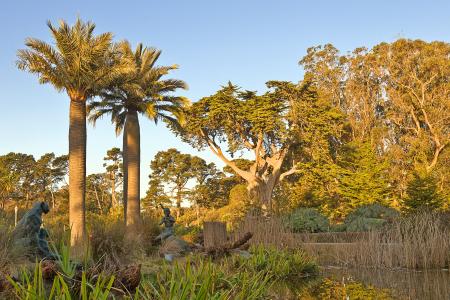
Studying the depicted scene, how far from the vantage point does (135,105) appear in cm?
2475

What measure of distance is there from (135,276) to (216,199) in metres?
42.1

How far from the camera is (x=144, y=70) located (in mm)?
25438

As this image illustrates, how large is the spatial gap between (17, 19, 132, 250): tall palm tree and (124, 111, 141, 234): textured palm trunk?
3966 millimetres

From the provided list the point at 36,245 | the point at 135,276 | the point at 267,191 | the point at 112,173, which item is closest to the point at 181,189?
the point at 112,173

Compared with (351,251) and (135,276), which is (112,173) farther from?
(135,276)

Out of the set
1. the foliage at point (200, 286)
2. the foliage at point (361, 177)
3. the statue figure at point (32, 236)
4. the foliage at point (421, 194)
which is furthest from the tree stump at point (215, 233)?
the foliage at point (361, 177)

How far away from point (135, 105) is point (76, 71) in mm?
5595

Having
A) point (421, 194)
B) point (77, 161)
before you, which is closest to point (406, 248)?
point (77, 161)

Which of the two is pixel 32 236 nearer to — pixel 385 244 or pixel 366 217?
pixel 385 244

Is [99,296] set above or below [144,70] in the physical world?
below

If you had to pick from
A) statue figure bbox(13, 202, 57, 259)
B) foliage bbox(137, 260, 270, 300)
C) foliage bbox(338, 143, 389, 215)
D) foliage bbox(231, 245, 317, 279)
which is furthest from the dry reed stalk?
foliage bbox(338, 143, 389, 215)

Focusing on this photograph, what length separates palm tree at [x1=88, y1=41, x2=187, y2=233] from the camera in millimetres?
23312

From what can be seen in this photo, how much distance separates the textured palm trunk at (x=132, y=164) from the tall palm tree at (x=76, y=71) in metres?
3.97

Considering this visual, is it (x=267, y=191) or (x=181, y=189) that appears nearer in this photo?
(x=267, y=191)
